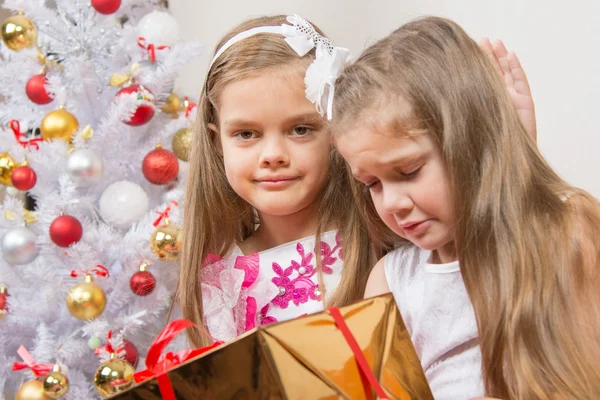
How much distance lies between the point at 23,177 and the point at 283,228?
69cm

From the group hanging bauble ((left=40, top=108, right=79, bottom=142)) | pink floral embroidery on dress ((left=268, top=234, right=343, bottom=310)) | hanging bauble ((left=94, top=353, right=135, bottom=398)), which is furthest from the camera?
hanging bauble ((left=40, top=108, right=79, bottom=142))

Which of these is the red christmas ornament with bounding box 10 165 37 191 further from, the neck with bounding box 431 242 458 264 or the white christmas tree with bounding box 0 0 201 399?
the neck with bounding box 431 242 458 264

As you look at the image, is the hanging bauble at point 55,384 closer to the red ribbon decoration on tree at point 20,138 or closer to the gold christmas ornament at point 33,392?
the gold christmas ornament at point 33,392

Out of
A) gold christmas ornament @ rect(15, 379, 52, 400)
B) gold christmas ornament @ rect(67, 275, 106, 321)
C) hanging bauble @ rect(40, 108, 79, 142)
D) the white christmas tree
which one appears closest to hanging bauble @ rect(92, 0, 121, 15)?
the white christmas tree

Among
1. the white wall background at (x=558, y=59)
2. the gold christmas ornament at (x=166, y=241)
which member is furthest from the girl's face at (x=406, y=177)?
the gold christmas ornament at (x=166, y=241)

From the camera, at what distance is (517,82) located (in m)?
1.20

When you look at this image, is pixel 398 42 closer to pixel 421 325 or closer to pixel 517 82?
pixel 517 82

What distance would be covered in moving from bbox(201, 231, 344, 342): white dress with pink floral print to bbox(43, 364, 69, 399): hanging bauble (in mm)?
423

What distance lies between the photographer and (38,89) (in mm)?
1784

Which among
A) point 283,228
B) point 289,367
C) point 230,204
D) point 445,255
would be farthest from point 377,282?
point 289,367

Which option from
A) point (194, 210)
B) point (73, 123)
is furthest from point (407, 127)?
point (73, 123)

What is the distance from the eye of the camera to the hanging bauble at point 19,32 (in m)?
1.79

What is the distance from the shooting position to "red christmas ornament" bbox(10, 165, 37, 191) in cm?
174

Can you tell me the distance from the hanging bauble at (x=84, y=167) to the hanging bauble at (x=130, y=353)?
0.39 m
